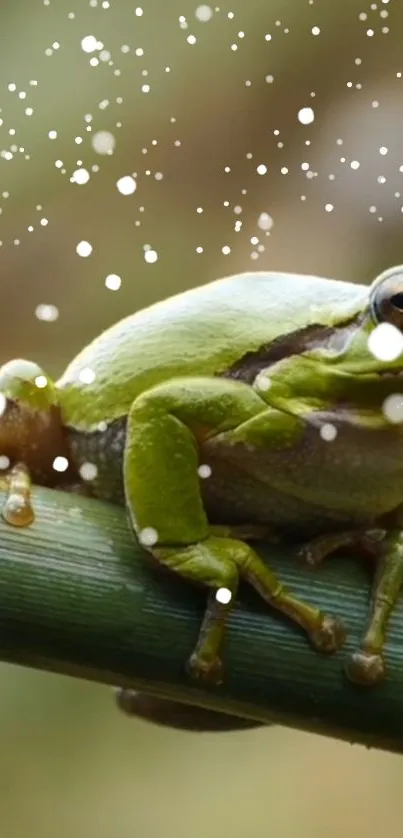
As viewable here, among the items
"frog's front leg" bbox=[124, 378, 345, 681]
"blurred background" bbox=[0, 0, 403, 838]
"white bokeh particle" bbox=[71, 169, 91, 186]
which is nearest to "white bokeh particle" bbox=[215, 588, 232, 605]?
"frog's front leg" bbox=[124, 378, 345, 681]

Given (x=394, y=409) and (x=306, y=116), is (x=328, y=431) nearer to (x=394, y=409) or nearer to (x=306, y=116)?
(x=394, y=409)

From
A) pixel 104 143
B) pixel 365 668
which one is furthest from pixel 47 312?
pixel 365 668

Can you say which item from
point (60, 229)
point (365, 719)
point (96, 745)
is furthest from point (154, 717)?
point (96, 745)

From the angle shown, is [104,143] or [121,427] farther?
[104,143]

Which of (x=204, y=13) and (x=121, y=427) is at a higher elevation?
(x=204, y=13)

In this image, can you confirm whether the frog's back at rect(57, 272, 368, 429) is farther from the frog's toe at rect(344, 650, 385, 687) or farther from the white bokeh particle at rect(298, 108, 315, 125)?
the white bokeh particle at rect(298, 108, 315, 125)

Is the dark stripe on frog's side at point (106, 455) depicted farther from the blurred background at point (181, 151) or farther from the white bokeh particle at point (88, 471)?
the blurred background at point (181, 151)

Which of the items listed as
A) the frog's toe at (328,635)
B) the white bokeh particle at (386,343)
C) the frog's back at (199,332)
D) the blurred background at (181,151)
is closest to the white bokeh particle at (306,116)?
the blurred background at (181,151)
